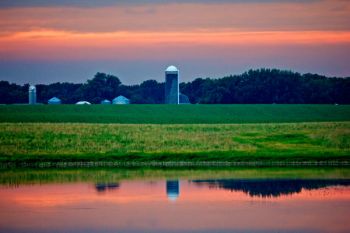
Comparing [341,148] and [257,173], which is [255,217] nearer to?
[257,173]

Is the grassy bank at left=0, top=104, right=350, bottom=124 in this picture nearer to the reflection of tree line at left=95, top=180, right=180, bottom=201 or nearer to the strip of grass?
the strip of grass

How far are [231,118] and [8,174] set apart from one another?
52850mm

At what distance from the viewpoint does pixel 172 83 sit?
405 feet

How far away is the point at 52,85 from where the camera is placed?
555ft

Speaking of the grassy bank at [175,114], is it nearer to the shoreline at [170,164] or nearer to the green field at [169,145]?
the green field at [169,145]

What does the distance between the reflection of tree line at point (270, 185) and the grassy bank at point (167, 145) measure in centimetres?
923

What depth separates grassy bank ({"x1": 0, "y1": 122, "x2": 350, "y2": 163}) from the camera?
4609 cm

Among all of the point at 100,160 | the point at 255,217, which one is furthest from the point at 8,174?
the point at 255,217

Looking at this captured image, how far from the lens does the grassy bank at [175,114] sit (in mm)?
88375

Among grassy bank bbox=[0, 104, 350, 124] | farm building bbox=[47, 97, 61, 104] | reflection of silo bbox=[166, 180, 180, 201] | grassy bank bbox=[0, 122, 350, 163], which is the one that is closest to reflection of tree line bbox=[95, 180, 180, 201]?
reflection of silo bbox=[166, 180, 180, 201]

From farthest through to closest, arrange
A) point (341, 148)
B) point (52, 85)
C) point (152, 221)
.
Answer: point (52, 85), point (341, 148), point (152, 221)

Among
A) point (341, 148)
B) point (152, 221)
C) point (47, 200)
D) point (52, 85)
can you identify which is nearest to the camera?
point (152, 221)

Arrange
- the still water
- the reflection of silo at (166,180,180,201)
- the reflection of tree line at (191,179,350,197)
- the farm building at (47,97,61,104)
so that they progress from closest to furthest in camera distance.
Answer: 1. the still water
2. the reflection of silo at (166,180,180,201)
3. the reflection of tree line at (191,179,350,197)
4. the farm building at (47,97,61,104)

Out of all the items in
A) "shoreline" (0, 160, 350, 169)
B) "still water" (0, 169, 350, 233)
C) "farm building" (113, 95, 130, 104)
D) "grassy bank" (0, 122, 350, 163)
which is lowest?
"still water" (0, 169, 350, 233)
